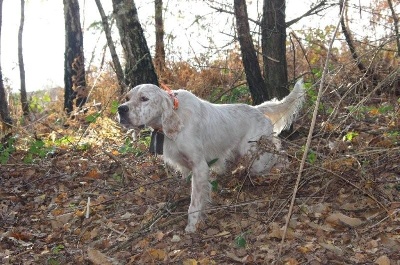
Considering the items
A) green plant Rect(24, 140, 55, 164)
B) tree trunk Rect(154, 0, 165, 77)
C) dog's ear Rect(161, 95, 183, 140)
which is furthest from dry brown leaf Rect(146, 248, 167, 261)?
tree trunk Rect(154, 0, 165, 77)

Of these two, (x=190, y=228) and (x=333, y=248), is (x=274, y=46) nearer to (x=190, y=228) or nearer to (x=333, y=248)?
(x=190, y=228)

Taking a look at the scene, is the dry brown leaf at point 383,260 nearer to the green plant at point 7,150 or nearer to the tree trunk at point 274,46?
the tree trunk at point 274,46

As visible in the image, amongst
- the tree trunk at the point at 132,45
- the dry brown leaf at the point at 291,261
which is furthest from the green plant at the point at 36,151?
the dry brown leaf at the point at 291,261

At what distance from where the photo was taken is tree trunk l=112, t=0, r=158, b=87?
8117 mm

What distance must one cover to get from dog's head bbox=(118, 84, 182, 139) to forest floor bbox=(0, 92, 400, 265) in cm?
71

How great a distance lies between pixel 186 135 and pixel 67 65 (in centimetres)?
683

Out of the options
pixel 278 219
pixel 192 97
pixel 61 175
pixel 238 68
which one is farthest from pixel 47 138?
pixel 278 219

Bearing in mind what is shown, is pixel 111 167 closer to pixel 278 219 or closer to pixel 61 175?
pixel 61 175

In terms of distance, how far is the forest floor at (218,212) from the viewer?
4.29m

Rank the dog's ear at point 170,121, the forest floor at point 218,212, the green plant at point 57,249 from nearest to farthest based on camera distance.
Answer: the forest floor at point 218,212 → the green plant at point 57,249 → the dog's ear at point 170,121

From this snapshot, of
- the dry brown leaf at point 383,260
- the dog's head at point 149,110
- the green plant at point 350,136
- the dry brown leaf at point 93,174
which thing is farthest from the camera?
the dry brown leaf at point 93,174

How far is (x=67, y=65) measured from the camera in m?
11.5

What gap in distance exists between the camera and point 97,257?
4477 millimetres

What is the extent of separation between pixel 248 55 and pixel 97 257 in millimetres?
3377
